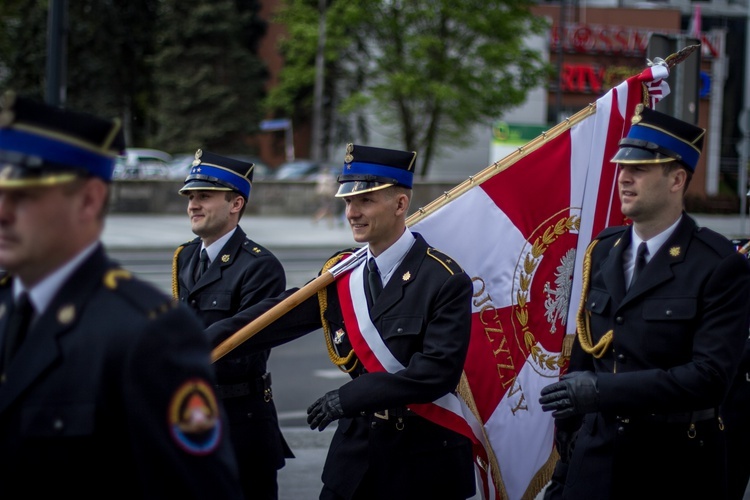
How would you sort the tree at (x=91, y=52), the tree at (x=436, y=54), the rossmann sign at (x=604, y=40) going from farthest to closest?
1. the tree at (x=91, y=52)
2. the rossmann sign at (x=604, y=40)
3. the tree at (x=436, y=54)

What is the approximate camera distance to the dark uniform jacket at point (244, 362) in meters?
4.43

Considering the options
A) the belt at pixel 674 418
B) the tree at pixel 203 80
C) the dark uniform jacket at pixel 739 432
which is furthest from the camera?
the tree at pixel 203 80

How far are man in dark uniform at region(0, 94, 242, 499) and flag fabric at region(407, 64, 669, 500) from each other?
2.39m

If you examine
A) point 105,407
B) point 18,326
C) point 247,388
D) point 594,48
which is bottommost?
point 247,388

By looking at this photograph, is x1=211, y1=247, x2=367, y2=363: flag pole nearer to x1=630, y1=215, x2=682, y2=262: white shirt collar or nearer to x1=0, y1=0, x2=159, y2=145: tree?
x1=630, y1=215, x2=682, y2=262: white shirt collar

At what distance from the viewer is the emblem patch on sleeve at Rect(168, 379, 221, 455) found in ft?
6.68

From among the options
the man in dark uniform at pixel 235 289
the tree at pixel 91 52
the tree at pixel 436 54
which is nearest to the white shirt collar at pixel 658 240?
the man in dark uniform at pixel 235 289

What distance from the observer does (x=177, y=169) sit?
3719 cm

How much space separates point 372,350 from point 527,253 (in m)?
1.20

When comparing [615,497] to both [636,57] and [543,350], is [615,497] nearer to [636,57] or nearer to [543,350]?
[543,350]

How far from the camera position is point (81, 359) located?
2.03 metres

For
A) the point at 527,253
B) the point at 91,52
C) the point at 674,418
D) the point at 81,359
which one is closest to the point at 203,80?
the point at 91,52

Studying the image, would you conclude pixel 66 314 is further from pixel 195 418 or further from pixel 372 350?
pixel 372 350

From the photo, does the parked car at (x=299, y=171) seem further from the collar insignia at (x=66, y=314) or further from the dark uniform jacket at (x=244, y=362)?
the collar insignia at (x=66, y=314)
